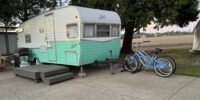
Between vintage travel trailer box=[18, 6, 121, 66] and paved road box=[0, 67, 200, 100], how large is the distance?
39.4 inches

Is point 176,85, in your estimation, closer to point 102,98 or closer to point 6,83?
point 102,98

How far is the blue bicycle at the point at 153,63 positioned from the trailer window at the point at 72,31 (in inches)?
89.0

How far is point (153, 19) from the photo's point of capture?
10969 mm

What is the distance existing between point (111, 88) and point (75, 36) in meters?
2.43

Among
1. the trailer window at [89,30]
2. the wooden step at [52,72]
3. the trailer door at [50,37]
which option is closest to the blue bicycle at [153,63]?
the trailer window at [89,30]

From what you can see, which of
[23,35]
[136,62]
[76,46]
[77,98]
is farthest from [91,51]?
[23,35]

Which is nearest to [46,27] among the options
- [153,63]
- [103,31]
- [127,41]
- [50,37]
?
[50,37]

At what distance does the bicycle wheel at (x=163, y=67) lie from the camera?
21.4ft

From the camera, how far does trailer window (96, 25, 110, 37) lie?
7.83 m

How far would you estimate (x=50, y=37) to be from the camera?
827 centimetres

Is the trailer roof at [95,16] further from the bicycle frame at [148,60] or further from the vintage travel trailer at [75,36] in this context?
the bicycle frame at [148,60]

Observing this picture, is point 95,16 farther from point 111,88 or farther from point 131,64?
point 111,88

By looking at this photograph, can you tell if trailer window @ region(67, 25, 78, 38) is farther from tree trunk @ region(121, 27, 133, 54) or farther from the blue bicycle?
tree trunk @ region(121, 27, 133, 54)

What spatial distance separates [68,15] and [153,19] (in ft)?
17.9
